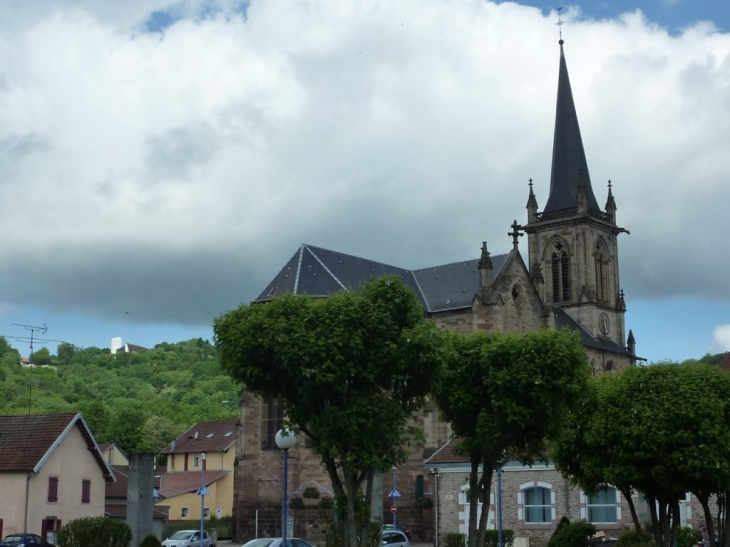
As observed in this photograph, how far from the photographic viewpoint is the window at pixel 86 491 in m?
47.3

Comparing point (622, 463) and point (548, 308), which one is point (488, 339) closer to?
point (622, 463)

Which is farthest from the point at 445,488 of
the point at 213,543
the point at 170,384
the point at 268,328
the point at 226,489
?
the point at 170,384

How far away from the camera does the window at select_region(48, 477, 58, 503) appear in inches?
1772

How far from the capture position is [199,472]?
85.8 meters

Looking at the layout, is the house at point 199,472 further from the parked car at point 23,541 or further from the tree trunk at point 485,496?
the tree trunk at point 485,496

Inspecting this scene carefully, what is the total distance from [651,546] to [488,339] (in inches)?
286

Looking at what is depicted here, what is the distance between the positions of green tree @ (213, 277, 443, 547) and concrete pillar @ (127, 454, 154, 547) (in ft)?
25.5

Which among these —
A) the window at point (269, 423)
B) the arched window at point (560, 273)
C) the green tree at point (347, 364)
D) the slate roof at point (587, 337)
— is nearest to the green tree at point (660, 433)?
the green tree at point (347, 364)

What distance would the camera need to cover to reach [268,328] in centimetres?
2759

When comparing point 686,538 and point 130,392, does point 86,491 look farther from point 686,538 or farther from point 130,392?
point 130,392

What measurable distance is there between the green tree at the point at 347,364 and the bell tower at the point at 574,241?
52685 mm

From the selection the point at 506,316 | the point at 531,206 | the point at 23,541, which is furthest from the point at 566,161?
the point at 23,541

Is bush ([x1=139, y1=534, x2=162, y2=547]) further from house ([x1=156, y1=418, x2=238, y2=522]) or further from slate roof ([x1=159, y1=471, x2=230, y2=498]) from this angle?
slate roof ([x1=159, y1=471, x2=230, y2=498])

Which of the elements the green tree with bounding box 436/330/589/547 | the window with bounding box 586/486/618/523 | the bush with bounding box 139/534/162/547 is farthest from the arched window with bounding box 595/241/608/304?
the bush with bounding box 139/534/162/547
